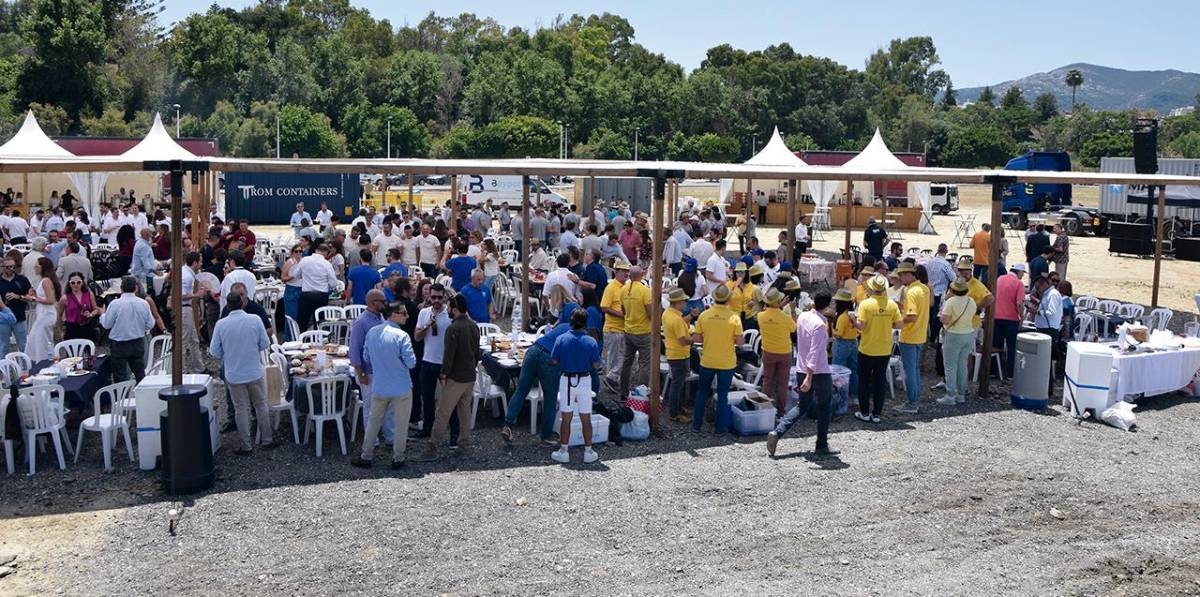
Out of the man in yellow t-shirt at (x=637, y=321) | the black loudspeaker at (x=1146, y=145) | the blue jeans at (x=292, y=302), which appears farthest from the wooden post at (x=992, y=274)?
the black loudspeaker at (x=1146, y=145)

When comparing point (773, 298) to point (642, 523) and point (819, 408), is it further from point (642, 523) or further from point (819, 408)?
point (642, 523)

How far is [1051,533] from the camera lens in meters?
7.33

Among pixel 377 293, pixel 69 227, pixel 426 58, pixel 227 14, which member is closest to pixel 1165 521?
pixel 377 293

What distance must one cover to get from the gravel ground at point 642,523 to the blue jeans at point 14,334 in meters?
2.22

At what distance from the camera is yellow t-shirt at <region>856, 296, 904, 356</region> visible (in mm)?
9719

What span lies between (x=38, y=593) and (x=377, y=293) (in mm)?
3122

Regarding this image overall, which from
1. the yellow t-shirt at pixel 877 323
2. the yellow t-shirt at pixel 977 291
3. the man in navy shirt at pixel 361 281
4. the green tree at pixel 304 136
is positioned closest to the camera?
the yellow t-shirt at pixel 877 323

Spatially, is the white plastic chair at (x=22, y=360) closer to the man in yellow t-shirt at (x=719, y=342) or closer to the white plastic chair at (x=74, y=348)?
the white plastic chair at (x=74, y=348)

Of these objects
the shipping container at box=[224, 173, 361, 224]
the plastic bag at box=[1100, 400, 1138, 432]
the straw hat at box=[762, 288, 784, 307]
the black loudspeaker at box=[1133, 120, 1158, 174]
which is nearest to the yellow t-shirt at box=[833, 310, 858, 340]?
the straw hat at box=[762, 288, 784, 307]

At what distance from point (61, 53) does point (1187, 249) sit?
5544 centimetres

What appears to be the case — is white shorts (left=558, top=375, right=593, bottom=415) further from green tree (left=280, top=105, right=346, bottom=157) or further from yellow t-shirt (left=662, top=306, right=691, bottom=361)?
green tree (left=280, top=105, right=346, bottom=157)

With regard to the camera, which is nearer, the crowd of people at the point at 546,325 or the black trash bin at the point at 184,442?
the black trash bin at the point at 184,442

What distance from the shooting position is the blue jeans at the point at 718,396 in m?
9.27

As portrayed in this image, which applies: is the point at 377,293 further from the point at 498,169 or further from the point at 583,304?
the point at 583,304
